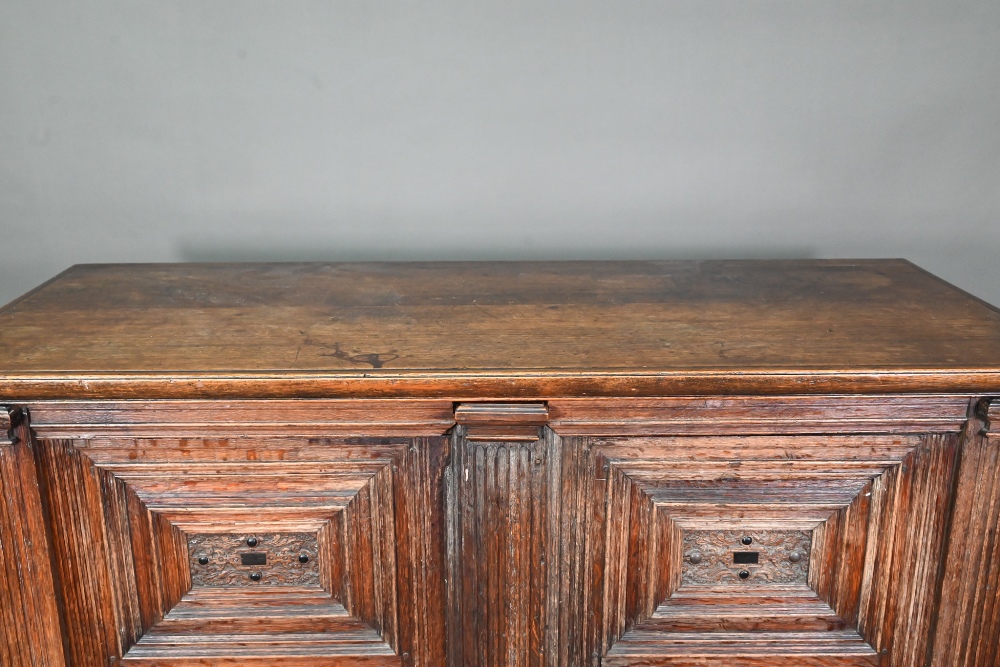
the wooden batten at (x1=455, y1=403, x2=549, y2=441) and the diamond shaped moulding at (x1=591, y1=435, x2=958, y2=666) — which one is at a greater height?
the wooden batten at (x1=455, y1=403, x2=549, y2=441)

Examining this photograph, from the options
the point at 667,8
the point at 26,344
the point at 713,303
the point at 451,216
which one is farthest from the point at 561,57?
the point at 26,344

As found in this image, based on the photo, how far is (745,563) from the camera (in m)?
1.20

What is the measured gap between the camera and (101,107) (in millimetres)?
1644

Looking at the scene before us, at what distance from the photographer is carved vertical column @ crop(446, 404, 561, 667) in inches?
43.9

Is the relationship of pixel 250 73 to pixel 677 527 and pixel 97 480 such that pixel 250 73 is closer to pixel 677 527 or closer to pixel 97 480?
pixel 97 480

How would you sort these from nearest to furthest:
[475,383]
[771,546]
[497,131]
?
[475,383], [771,546], [497,131]

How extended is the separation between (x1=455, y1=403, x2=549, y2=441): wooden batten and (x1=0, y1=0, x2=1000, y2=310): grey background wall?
0.68 meters

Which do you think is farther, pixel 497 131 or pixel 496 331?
pixel 497 131

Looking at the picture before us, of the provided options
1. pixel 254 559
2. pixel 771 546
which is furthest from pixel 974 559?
pixel 254 559

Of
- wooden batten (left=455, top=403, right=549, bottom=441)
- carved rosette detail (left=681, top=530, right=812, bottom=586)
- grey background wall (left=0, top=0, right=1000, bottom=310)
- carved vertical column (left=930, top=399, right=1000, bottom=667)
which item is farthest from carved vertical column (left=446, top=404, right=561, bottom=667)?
grey background wall (left=0, top=0, right=1000, bottom=310)

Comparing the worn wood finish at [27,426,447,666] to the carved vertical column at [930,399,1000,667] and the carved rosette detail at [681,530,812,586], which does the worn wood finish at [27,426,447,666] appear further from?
the carved vertical column at [930,399,1000,667]

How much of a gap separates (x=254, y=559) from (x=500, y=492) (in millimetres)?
349

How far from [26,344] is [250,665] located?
1.74 ft

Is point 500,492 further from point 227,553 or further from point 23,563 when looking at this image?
point 23,563
